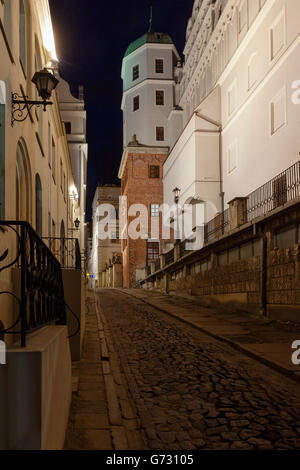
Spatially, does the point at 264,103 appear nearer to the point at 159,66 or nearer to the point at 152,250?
the point at 152,250

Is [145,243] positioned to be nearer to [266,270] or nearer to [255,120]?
[255,120]

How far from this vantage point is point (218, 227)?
70.2ft

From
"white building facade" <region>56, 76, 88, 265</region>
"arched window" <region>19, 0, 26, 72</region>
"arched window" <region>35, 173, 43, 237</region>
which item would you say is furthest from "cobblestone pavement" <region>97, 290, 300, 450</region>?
"white building facade" <region>56, 76, 88, 265</region>

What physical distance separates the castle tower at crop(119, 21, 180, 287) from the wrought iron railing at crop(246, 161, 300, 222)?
1075 inches

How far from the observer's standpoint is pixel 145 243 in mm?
46250

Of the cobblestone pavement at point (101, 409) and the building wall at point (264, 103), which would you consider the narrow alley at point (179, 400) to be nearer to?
the cobblestone pavement at point (101, 409)

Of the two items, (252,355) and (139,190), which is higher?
(139,190)

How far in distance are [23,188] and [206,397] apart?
7053 mm

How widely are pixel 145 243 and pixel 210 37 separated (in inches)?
851

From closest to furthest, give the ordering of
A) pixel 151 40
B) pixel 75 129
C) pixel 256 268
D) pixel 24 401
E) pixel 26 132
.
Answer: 1. pixel 24 401
2. pixel 26 132
3. pixel 256 268
4. pixel 75 129
5. pixel 151 40

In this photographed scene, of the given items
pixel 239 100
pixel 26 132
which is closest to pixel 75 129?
pixel 239 100

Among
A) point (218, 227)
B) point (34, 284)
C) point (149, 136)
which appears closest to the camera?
point (34, 284)

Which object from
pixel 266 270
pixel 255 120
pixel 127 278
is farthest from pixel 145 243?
pixel 266 270

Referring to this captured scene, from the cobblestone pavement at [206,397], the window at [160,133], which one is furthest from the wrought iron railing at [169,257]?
the window at [160,133]
